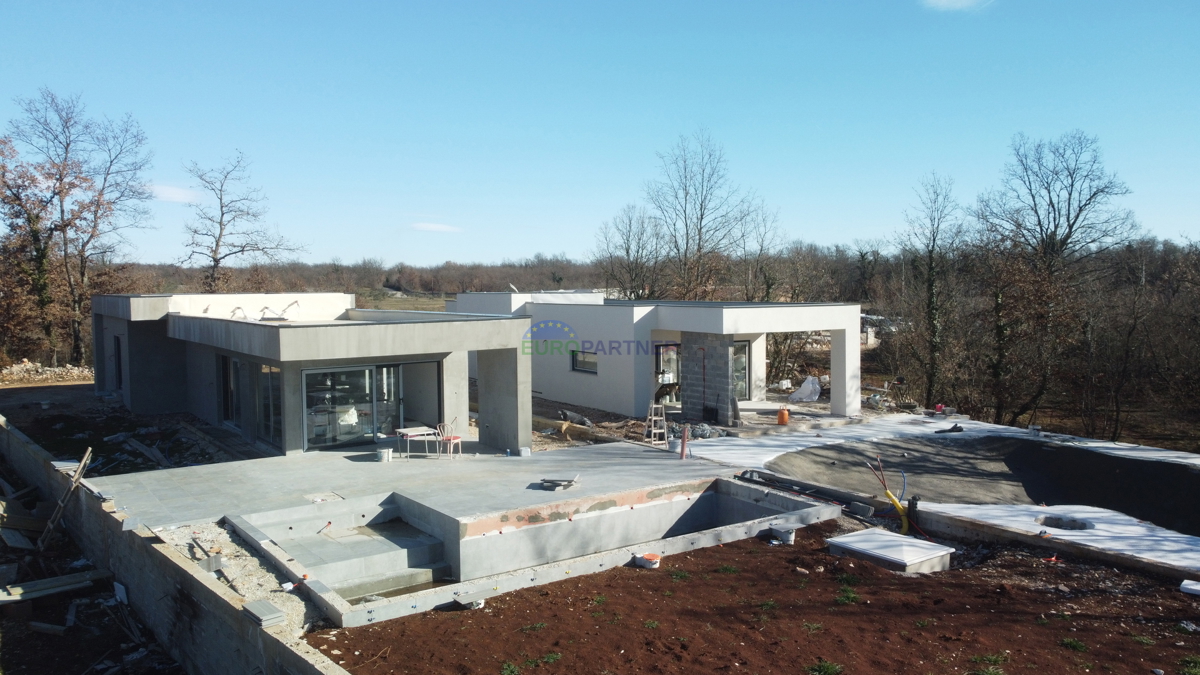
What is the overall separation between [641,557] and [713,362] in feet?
33.5

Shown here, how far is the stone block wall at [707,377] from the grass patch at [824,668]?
41.3 feet

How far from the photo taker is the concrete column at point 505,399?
14.6m

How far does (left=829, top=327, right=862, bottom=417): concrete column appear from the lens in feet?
65.6

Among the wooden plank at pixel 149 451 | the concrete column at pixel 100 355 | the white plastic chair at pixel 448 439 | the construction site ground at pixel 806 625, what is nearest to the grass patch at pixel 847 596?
the construction site ground at pixel 806 625

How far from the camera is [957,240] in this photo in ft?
105

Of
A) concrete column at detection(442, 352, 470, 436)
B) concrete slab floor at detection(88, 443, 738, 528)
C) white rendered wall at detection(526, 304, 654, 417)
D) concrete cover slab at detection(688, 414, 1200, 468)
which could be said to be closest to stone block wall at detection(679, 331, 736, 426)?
white rendered wall at detection(526, 304, 654, 417)

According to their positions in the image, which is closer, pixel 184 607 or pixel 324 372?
pixel 184 607

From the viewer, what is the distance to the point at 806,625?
7.20m

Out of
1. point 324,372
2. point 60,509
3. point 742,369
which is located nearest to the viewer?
point 60,509

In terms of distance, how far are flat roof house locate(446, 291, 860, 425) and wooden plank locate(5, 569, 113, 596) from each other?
33.9 ft

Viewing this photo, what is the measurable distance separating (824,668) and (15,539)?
1151cm

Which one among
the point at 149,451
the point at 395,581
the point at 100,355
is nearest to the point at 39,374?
the point at 100,355

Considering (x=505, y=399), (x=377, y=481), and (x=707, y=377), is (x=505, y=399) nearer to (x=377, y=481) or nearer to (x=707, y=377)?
(x=377, y=481)

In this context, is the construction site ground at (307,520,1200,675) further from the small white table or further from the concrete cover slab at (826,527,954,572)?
the small white table
